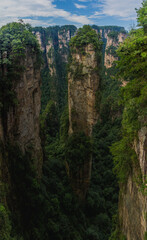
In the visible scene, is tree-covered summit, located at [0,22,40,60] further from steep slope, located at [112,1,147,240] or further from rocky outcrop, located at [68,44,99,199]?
steep slope, located at [112,1,147,240]

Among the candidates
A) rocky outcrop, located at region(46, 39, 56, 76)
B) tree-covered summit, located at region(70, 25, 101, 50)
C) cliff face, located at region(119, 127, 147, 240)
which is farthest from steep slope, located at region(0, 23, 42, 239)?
rocky outcrop, located at region(46, 39, 56, 76)

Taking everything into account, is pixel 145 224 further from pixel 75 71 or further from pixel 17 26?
pixel 75 71

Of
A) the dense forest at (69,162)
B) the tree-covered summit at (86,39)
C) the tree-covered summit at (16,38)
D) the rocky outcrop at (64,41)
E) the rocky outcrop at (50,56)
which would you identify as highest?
the rocky outcrop at (64,41)

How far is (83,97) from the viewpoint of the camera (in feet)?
64.3

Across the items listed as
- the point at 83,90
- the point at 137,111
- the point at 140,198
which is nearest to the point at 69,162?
the point at 83,90

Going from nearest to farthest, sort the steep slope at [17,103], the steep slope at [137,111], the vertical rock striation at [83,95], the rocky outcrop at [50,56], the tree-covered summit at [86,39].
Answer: the steep slope at [137,111], the steep slope at [17,103], the tree-covered summit at [86,39], the vertical rock striation at [83,95], the rocky outcrop at [50,56]

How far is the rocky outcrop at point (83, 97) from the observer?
59.6ft

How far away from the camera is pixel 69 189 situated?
1952 cm

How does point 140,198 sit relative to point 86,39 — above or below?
below

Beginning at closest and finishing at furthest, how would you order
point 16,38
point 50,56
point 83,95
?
point 16,38 → point 83,95 → point 50,56

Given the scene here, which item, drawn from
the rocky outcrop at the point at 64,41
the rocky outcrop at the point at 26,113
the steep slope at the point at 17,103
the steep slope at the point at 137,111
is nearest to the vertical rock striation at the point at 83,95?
the rocky outcrop at the point at 26,113

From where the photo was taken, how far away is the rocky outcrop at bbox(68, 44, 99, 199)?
18.2 meters

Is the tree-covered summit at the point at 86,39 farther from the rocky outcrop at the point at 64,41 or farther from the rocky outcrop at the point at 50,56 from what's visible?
the rocky outcrop at the point at 64,41

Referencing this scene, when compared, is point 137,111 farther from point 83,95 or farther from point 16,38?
point 83,95
